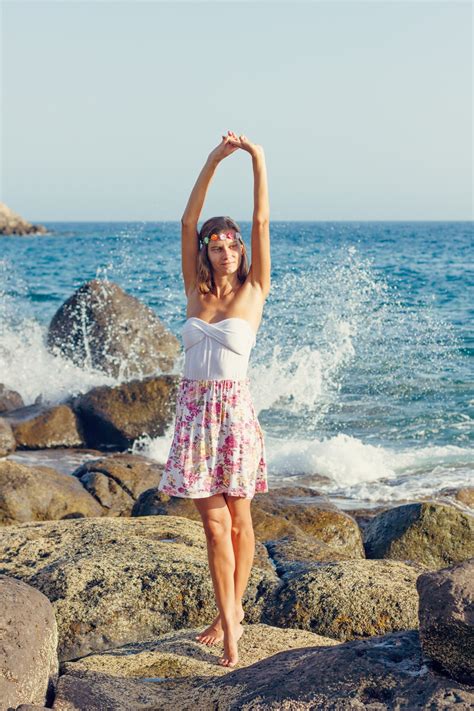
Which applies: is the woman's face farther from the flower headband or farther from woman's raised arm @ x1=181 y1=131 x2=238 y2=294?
woman's raised arm @ x1=181 y1=131 x2=238 y2=294

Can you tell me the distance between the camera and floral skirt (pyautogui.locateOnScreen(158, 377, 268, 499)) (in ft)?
13.3

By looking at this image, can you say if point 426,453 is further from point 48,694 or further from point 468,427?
point 48,694

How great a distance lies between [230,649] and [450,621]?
3.85 feet

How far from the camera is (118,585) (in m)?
4.56

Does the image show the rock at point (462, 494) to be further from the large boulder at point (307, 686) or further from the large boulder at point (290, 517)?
the large boulder at point (307, 686)

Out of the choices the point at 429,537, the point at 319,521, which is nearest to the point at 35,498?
the point at 319,521

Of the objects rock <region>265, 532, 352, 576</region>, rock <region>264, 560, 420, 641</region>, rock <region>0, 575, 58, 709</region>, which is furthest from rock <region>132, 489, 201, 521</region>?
rock <region>0, 575, 58, 709</region>

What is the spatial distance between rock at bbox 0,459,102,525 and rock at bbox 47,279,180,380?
6511mm

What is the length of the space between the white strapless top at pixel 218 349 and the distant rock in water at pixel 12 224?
9080 centimetres

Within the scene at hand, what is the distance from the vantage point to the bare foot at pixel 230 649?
12.6ft

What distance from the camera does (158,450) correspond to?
37.3 feet

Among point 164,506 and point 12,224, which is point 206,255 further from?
point 12,224

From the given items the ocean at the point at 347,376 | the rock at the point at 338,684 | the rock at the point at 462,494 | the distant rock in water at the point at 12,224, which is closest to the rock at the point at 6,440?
the ocean at the point at 347,376

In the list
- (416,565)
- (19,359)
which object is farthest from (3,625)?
(19,359)
